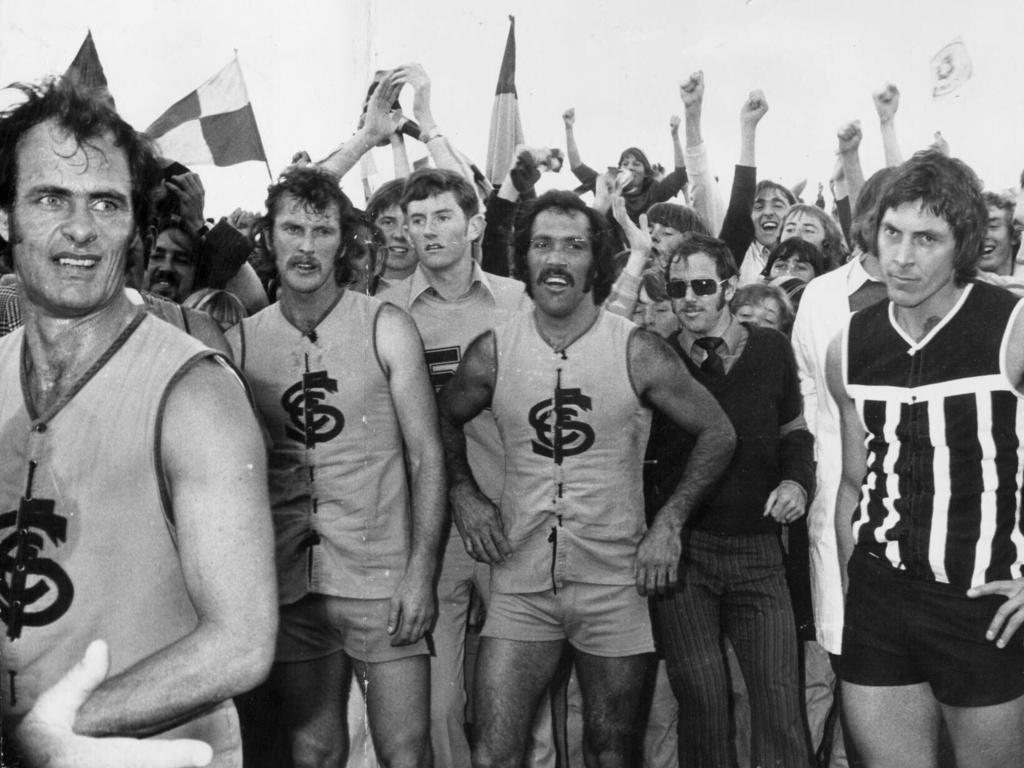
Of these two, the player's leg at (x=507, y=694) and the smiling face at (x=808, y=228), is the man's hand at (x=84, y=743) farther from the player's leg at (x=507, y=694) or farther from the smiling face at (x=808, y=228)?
the smiling face at (x=808, y=228)

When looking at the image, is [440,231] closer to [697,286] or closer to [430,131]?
[697,286]

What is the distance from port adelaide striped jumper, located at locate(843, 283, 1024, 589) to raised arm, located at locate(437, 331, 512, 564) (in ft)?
4.03

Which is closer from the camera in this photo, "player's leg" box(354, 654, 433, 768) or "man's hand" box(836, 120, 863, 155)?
"player's leg" box(354, 654, 433, 768)

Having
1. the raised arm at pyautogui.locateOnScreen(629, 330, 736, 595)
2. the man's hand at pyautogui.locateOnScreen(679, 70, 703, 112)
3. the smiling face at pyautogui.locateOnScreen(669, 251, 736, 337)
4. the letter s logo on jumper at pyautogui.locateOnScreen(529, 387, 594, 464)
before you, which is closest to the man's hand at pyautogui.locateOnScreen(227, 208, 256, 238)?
the man's hand at pyautogui.locateOnScreen(679, 70, 703, 112)

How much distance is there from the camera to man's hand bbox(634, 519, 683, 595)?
12.1 ft

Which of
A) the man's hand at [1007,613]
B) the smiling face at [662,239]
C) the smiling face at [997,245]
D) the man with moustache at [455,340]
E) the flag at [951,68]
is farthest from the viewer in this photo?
the flag at [951,68]

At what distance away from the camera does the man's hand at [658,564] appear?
12.1 feet

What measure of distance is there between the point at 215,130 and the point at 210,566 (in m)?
5.62

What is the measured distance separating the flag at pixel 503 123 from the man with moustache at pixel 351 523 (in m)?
3.05

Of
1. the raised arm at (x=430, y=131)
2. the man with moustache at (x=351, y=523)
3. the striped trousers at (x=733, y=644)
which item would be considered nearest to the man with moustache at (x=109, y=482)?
the man with moustache at (x=351, y=523)

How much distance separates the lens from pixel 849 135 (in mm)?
5430

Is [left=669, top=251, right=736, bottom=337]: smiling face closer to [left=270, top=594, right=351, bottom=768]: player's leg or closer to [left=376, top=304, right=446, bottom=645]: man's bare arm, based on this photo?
[left=376, top=304, right=446, bottom=645]: man's bare arm

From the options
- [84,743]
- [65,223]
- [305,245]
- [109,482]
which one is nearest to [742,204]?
[305,245]

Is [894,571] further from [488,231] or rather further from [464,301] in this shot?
[488,231]
